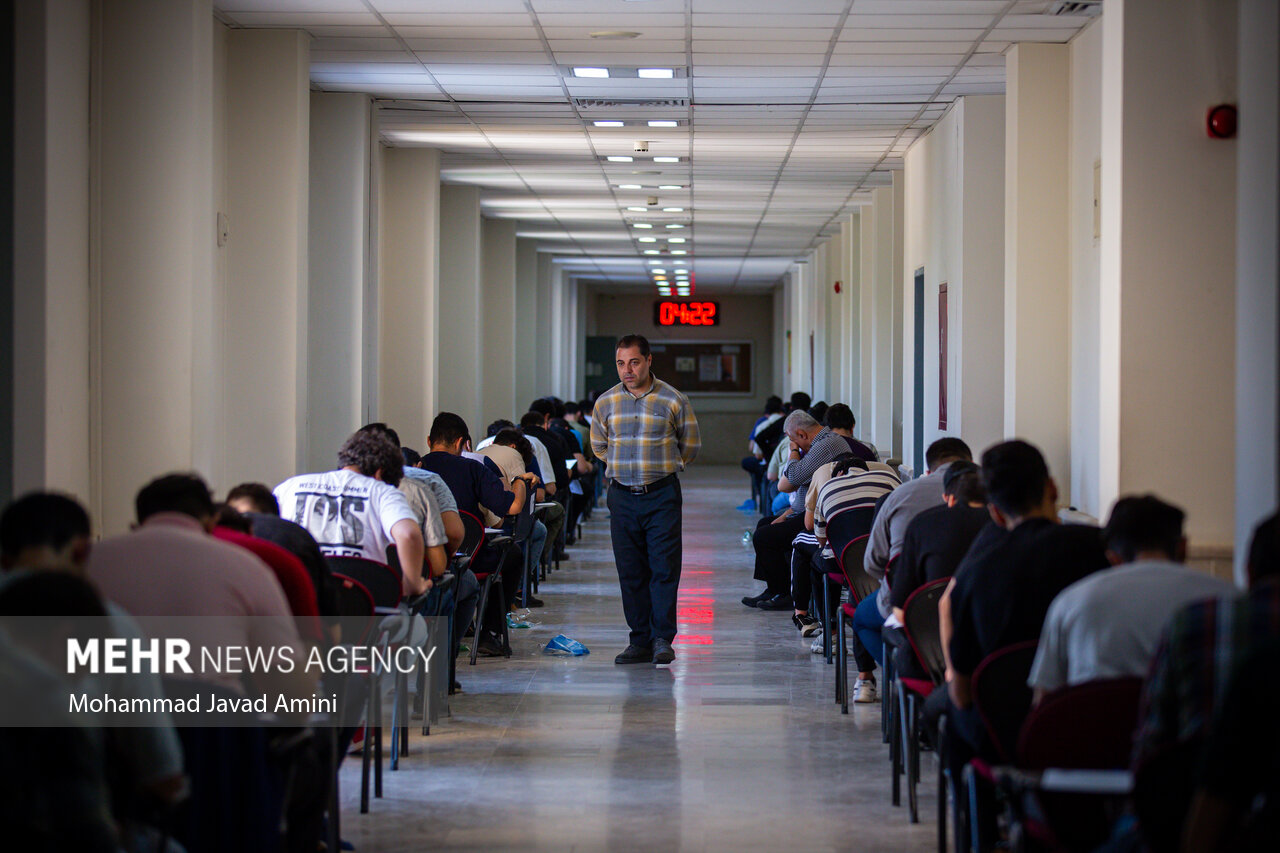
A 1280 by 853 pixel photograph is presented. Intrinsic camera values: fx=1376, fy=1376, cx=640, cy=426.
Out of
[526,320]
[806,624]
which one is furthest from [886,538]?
[526,320]

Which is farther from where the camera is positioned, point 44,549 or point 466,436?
point 466,436

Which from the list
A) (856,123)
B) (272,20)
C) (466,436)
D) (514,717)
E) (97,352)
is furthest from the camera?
(856,123)

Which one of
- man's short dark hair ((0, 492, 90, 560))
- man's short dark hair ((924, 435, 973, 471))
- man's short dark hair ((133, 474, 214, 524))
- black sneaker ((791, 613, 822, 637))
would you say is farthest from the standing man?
man's short dark hair ((0, 492, 90, 560))

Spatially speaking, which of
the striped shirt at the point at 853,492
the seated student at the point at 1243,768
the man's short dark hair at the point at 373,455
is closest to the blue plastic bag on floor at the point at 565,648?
the striped shirt at the point at 853,492

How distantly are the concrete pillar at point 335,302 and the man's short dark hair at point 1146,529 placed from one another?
5639mm

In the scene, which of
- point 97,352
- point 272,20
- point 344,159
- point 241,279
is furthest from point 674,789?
point 344,159

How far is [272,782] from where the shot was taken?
123 inches

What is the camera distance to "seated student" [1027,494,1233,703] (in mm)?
2793

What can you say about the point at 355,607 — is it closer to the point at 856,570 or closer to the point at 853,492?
the point at 856,570

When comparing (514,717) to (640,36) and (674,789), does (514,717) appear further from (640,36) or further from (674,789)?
(640,36)

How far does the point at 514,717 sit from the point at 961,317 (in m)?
3.80

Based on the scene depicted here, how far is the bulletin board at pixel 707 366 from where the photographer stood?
29.8 metres

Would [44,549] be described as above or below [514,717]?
above

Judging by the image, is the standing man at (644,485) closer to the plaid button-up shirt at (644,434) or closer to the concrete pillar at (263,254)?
the plaid button-up shirt at (644,434)
